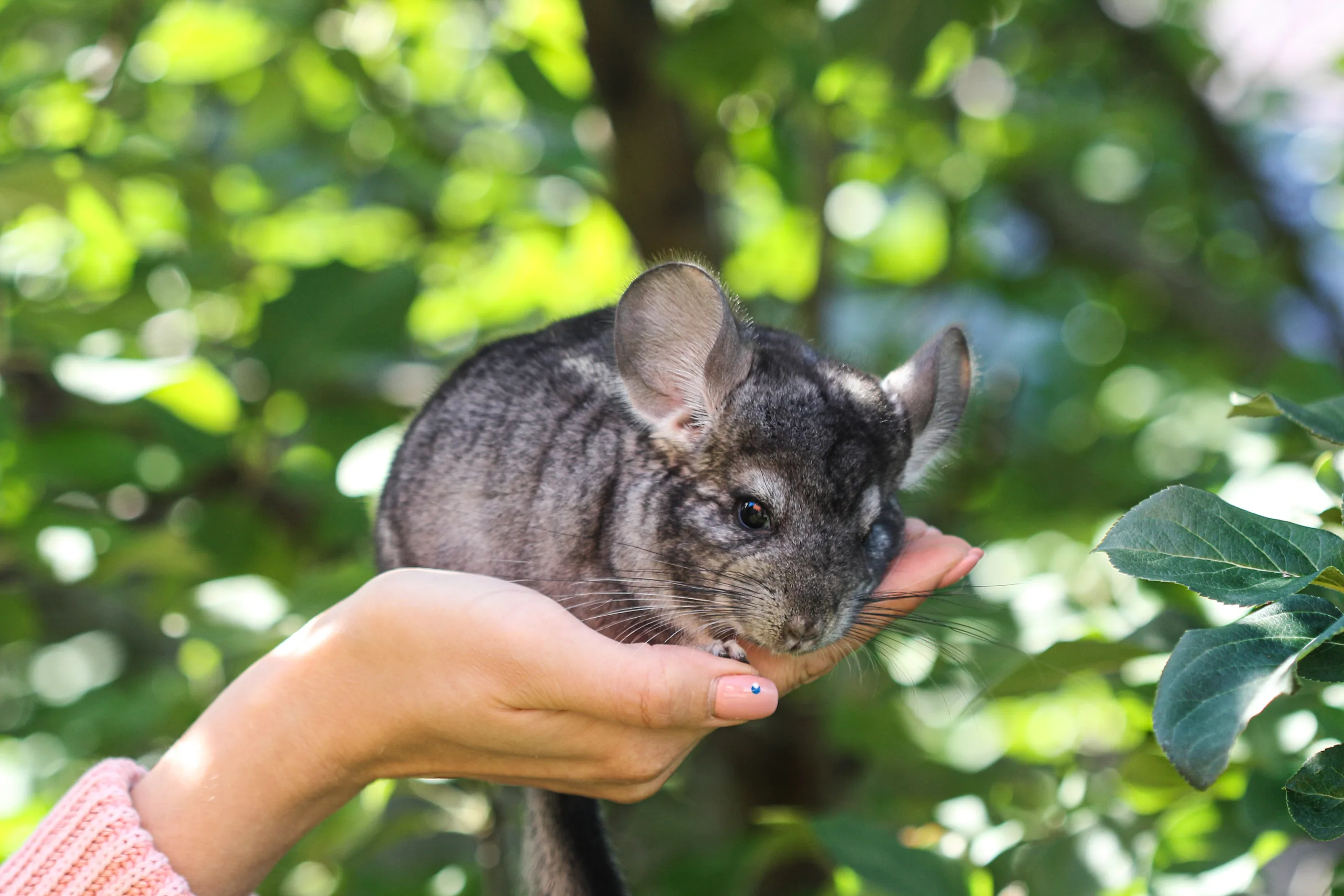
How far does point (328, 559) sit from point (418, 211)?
1.16 m

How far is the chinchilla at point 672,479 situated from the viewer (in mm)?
1812

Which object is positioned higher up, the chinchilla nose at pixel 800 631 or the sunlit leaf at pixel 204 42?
the sunlit leaf at pixel 204 42

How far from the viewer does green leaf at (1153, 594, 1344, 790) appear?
0.98 metres

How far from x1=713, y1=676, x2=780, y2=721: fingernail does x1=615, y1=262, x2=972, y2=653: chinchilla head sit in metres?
0.22

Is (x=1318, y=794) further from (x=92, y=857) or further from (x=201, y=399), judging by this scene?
(x=201, y=399)

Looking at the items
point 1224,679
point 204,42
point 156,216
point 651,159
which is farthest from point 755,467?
point 156,216

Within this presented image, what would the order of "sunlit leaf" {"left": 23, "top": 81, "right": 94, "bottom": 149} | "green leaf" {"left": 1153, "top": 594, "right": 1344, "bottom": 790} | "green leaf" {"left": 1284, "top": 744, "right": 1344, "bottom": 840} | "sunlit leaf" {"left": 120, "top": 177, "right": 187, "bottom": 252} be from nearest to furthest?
"green leaf" {"left": 1153, "top": 594, "right": 1344, "bottom": 790} < "green leaf" {"left": 1284, "top": 744, "right": 1344, "bottom": 840} < "sunlit leaf" {"left": 23, "top": 81, "right": 94, "bottom": 149} < "sunlit leaf" {"left": 120, "top": 177, "right": 187, "bottom": 252}

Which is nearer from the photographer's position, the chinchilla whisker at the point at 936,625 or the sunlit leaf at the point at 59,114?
the chinchilla whisker at the point at 936,625

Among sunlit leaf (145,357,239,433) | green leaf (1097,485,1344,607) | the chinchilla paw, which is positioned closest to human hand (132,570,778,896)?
the chinchilla paw

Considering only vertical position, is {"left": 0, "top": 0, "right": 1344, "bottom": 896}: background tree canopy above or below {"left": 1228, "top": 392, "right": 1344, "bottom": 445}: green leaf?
below

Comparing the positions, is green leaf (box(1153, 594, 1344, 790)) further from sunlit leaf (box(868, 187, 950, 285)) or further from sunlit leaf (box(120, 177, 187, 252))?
sunlit leaf (box(868, 187, 950, 285))

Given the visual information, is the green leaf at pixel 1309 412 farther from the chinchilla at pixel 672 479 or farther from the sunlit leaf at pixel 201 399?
→ the sunlit leaf at pixel 201 399

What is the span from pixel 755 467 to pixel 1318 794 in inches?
→ 35.8

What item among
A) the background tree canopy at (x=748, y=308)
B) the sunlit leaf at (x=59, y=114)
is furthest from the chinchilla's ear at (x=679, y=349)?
the sunlit leaf at (x=59, y=114)
